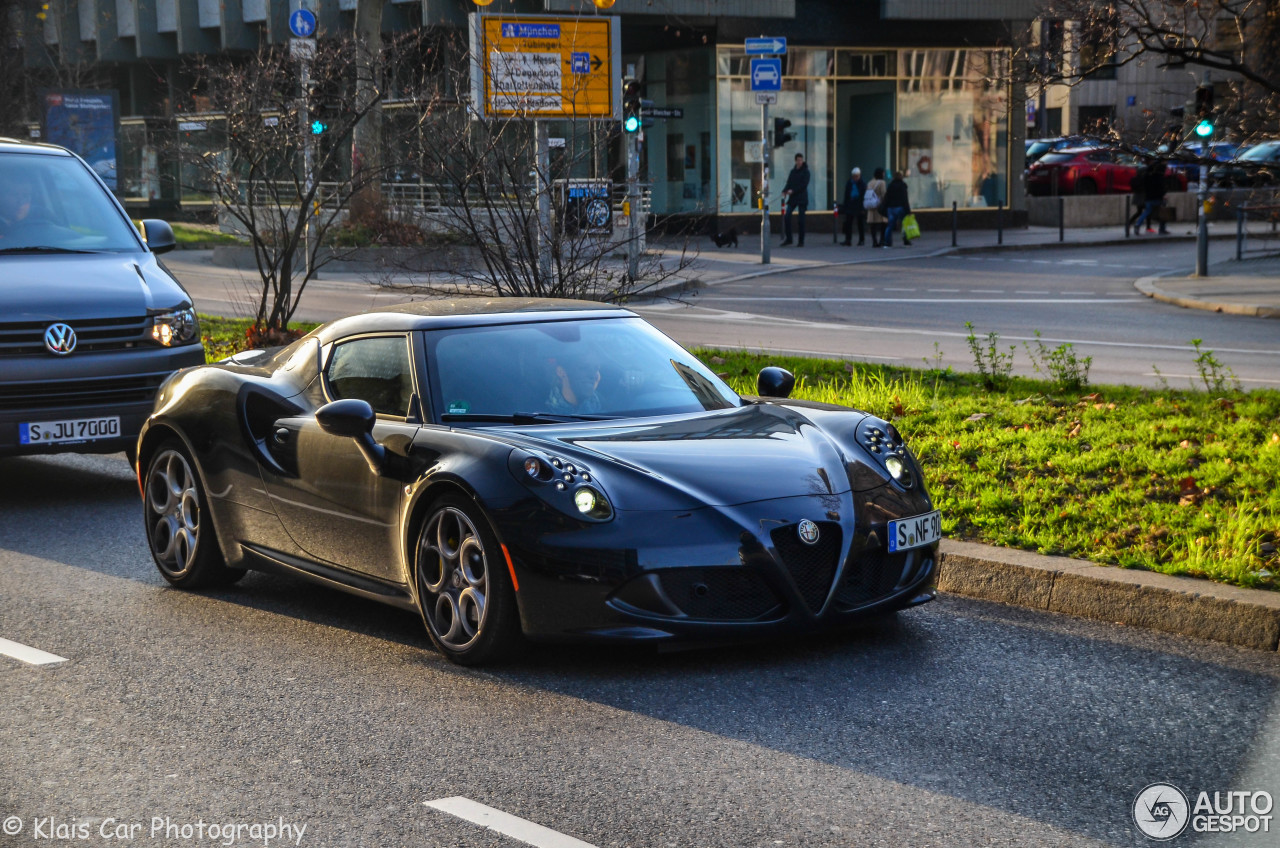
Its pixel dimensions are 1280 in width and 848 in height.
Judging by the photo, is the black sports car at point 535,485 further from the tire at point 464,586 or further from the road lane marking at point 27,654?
the road lane marking at point 27,654

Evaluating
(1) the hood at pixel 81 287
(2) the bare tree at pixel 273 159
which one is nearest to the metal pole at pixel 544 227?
(2) the bare tree at pixel 273 159

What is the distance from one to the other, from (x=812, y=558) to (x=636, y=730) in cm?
99

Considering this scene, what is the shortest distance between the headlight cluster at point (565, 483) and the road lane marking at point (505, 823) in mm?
1326

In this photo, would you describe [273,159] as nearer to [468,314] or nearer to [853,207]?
[468,314]

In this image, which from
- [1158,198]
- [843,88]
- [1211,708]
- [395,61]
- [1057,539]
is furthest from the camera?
[843,88]

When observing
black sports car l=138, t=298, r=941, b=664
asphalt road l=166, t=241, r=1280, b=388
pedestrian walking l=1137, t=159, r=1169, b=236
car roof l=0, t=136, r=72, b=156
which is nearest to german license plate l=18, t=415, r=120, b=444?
black sports car l=138, t=298, r=941, b=664

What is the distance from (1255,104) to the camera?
1072cm

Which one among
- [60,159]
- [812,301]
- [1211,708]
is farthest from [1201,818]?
[812,301]

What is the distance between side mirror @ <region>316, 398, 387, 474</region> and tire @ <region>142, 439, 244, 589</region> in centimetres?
130

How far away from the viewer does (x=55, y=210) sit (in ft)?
A: 35.6

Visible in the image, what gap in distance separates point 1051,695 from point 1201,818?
1201 mm

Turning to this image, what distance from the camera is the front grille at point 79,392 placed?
9383 millimetres

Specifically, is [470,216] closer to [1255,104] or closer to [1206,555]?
[1255,104]

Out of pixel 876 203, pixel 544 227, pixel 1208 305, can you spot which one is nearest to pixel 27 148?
pixel 544 227
